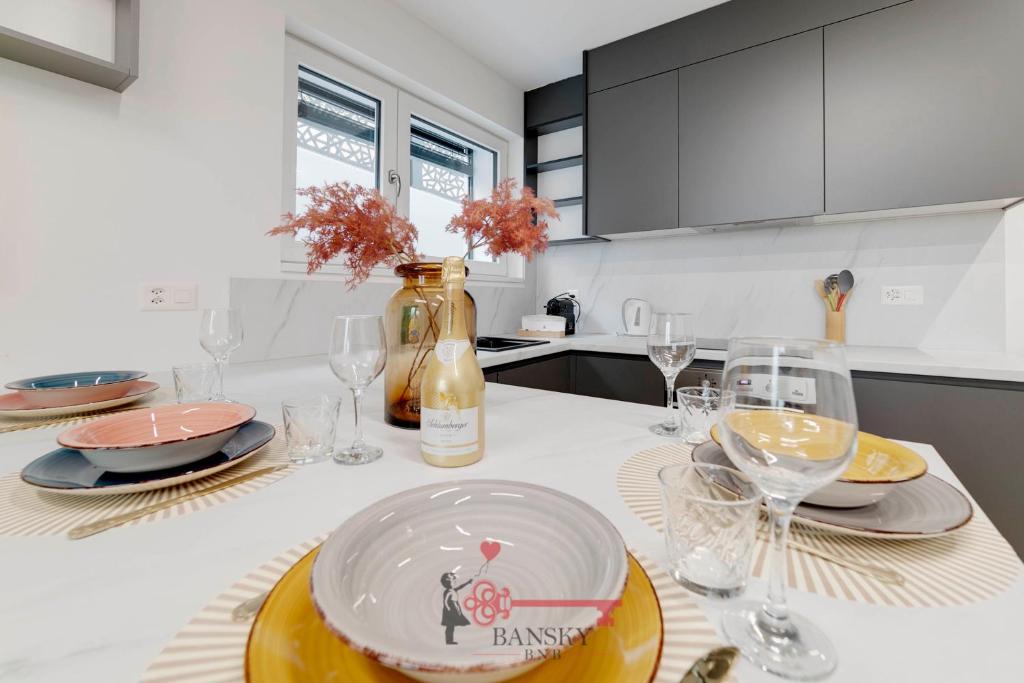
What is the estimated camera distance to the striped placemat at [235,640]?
29 centimetres

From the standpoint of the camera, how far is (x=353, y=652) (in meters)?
0.30

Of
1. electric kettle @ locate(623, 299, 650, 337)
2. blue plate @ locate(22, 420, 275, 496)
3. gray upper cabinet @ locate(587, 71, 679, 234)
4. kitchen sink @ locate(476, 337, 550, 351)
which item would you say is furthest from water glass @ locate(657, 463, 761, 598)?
electric kettle @ locate(623, 299, 650, 337)

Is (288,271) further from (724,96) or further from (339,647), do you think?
(724,96)

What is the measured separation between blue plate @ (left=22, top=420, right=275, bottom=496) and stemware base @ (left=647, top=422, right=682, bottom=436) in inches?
26.3

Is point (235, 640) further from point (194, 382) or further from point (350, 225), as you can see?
point (194, 382)

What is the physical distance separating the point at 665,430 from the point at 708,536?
422mm

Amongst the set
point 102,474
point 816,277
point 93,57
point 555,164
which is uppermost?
point 555,164

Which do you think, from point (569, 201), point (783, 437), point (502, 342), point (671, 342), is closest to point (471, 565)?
point (783, 437)

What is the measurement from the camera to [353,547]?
0.36 m

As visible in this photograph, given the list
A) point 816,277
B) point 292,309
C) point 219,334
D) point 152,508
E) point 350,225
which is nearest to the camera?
point 152,508

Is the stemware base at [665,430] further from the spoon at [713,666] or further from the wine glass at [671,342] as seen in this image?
the spoon at [713,666]

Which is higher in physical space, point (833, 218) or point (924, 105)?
point (924, 105)

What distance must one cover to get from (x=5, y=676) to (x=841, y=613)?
604 mm

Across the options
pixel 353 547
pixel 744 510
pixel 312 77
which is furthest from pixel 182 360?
pixel 744 510
